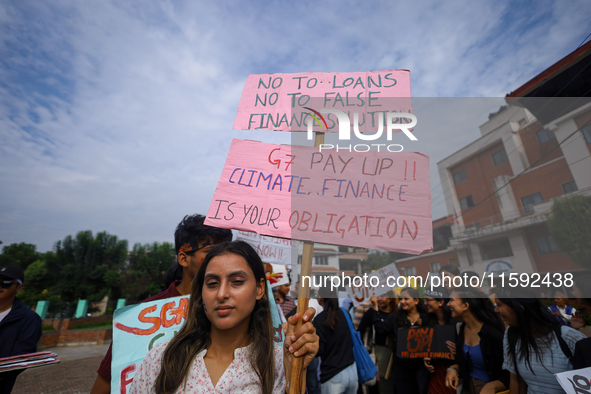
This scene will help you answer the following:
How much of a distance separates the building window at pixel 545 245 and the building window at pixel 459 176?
5.76 meters

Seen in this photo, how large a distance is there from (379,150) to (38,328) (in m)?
3.96

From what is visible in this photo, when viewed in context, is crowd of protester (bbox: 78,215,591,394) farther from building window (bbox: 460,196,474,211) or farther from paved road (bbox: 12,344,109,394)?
building window (bbox: 460,196,474,211)

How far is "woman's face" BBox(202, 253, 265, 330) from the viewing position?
1373mm

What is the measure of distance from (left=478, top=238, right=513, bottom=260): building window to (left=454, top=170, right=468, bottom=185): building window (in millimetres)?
5352

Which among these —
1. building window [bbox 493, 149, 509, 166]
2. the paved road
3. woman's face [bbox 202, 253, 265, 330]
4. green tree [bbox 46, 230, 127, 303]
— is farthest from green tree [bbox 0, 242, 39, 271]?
building window [bbox 493, 149, 509, 166]

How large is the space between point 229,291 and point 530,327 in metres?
2.65

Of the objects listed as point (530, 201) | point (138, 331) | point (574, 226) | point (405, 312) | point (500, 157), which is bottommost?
point (138, 331)

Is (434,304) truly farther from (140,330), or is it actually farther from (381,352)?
(140,330)

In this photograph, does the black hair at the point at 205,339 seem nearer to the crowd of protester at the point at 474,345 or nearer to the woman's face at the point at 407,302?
the crowd of protester at the point at 474,345

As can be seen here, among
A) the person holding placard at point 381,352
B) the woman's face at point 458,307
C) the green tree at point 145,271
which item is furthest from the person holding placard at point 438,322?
the green tree at point 145,271

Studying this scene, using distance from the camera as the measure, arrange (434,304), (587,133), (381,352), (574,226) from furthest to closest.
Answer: (574,226) → (587,133) → (381,352) → (434,304)

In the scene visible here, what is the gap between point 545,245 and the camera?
689 inches

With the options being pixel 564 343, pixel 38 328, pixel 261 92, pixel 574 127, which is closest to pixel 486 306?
pixel 564 343

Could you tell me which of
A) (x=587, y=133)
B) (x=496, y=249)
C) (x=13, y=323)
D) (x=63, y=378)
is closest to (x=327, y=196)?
(x=13, y=323)
